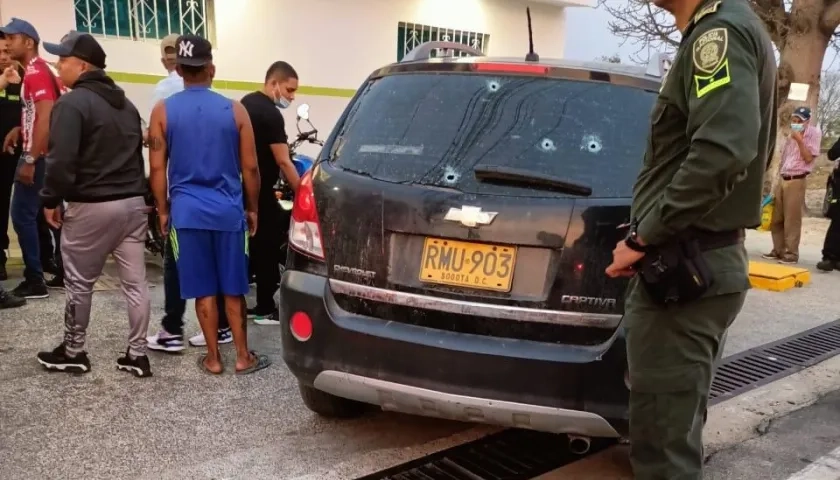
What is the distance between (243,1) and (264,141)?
4.70 meters

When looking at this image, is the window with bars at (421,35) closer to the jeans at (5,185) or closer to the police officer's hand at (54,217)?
the jeans at (5,185)

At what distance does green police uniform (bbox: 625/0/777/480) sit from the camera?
1964 millimetres

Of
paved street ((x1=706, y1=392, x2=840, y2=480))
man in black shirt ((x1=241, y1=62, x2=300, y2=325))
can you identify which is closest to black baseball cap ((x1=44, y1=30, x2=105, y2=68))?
man in black shirt ((x1=241, y1=62, x2=300, y2=325))

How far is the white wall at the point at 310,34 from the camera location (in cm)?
780

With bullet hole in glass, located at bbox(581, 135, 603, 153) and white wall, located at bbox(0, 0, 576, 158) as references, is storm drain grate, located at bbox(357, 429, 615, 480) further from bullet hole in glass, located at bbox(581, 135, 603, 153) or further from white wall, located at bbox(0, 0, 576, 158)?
white wall, located at bbox(0, 0, 576, 158)

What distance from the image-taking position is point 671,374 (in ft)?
7.12

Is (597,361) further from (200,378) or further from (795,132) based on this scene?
(795,132)

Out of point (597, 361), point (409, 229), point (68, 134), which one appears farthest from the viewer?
point (68, 134)

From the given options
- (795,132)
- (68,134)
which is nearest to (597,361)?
(68,134)

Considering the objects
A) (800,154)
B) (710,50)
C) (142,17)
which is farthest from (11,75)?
(800,154)

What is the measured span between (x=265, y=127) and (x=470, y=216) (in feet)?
8.13

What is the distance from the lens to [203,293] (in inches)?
159

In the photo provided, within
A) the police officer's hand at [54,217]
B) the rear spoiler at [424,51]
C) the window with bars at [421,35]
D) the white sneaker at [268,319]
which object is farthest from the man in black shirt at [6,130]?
the window with bars at [421,35]

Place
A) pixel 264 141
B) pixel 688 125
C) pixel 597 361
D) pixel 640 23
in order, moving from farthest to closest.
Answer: pixel 640 23 → pixel 264 141 → pixel 597 361 → pixel 688 125
